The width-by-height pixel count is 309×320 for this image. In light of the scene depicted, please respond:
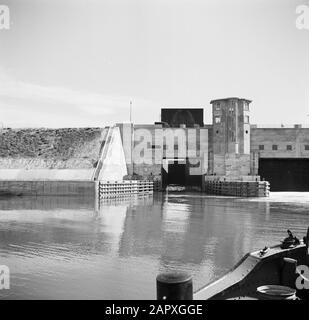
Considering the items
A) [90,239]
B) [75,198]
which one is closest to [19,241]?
[90,239]

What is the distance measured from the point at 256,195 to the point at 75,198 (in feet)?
63.2

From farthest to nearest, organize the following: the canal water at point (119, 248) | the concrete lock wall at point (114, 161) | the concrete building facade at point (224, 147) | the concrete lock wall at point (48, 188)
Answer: the concrete building facade at point (224, 147), the concrete lock wall at point (114, 161), the concrete lock wall at point (48, 188), the canal water at point (119, 248)

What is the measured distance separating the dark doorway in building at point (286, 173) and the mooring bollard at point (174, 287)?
4771 centimetres

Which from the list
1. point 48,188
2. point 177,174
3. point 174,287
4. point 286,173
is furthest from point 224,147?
point 174,287

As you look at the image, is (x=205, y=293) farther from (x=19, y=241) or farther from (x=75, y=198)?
(x=75, y=198)

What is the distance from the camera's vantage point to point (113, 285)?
896 cm

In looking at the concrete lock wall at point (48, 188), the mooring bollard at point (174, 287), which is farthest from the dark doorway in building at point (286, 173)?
the mooring bollard at point (174, 287)

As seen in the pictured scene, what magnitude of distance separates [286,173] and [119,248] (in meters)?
43.1

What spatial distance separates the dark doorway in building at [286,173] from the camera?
51.2 m

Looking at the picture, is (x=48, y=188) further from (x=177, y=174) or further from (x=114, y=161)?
(x=177, y=174)

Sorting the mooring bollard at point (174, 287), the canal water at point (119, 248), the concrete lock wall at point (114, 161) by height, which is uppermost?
the concrete lock wall at point (114, 161)

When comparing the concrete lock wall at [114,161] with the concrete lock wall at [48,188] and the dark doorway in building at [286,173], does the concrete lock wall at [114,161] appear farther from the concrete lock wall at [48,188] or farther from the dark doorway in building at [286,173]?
the dark doorway in building at [286,173]

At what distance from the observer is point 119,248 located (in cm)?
1331

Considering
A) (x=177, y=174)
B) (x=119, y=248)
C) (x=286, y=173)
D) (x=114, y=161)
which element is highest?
(x=114, y=161)
